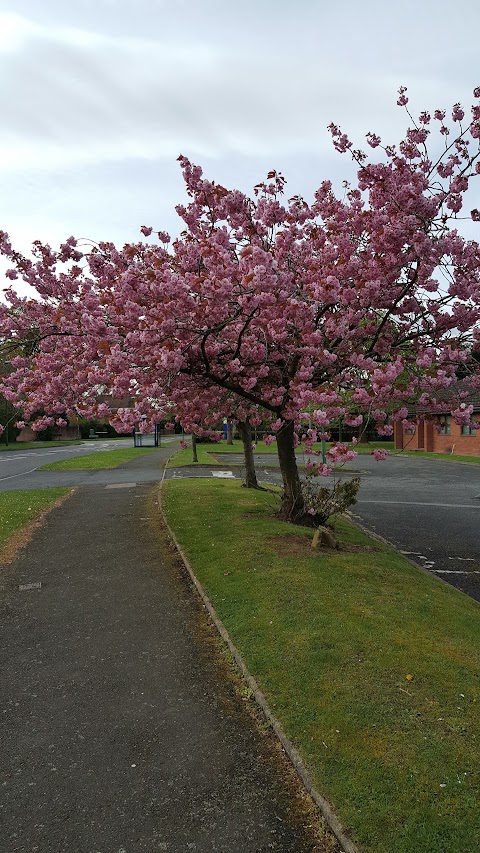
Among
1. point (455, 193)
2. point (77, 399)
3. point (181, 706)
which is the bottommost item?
point (181, 706)

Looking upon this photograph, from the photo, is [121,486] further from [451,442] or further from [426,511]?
[451,442]

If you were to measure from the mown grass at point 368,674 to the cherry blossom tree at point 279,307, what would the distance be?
5.67 ft

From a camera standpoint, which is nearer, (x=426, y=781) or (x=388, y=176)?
(x=426, y=781)

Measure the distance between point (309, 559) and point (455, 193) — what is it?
583 cm

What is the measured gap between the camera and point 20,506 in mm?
15820

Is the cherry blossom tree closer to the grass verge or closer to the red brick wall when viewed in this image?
the grass verge

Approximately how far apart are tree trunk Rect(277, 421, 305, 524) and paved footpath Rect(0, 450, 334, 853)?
4.27 m

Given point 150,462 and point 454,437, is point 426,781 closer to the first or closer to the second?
point 150,462

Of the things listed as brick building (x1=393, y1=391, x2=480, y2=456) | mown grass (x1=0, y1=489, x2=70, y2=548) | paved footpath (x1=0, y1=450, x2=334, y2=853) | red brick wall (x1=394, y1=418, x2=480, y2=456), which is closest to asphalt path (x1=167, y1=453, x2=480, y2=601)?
paved footpath (x1=0, y1=450, x2=334, y2=853)

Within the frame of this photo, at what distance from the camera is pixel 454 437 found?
42125 millimetres

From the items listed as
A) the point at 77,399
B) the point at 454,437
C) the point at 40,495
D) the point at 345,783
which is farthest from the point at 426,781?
the point at 454,437

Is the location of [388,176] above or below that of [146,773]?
above

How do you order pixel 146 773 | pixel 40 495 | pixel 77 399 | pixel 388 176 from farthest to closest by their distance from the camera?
1. pixel 40 495
2. pixel 77 399
3. pixel 388 176
4. pixel 146 773

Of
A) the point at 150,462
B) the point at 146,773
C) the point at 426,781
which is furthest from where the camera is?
the point at 150,462
